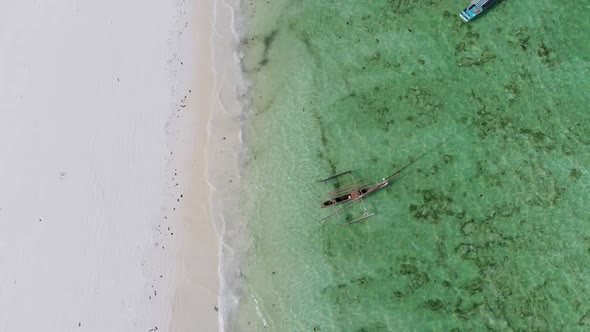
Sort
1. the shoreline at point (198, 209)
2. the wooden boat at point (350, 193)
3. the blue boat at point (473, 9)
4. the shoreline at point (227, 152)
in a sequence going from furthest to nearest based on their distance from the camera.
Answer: the blue boat at point (473, 9) → the wooden boat at point (350, 193) → the shoreline at point (227, 152) → the shoreline at point (198, 209)

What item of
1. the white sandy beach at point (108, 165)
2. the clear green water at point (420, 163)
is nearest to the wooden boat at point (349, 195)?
the clear green water at point (420, 163)

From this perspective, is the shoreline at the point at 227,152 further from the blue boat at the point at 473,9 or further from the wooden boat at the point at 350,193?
the blue boat at the point at 473,9

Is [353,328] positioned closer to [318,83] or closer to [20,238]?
[318,83]

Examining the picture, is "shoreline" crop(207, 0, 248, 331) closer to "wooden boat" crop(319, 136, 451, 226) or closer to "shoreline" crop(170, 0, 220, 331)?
"shoreline" crop(170, 0, 220, 331)

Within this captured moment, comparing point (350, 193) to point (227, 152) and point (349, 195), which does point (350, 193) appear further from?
point (227, 152)

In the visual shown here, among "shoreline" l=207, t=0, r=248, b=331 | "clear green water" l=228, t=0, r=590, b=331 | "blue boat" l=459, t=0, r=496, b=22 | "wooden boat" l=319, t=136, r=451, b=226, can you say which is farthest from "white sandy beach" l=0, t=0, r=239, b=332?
"blue boat" l=459, t=0, r=496, b=22

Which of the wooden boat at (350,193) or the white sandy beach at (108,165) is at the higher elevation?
the white sandy beach at (108,165)

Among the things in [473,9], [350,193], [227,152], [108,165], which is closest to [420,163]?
[350,193]
